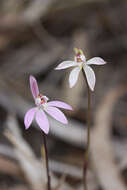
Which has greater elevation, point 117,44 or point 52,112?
point 117,44

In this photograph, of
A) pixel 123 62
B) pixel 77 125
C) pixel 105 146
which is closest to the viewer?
pixel 105 146

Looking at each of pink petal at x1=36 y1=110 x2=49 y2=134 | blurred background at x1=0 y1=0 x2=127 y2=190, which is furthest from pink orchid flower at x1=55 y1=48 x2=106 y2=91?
blurred background at x1=0 y1=0 x2=127 y2=190

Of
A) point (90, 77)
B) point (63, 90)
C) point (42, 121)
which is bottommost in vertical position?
point (42, 121)

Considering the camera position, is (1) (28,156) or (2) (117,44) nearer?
(1) (28,156)

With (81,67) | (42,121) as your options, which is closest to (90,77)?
(81,67)

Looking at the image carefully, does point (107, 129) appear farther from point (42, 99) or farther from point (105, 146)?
point (42, 99)

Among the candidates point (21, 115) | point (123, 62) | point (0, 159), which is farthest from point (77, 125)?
point (123, 62)

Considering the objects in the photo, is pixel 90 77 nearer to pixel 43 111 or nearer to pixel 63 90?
pixel 43 111

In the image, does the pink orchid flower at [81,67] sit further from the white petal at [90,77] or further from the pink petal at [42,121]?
the pink petal at [42,121]
